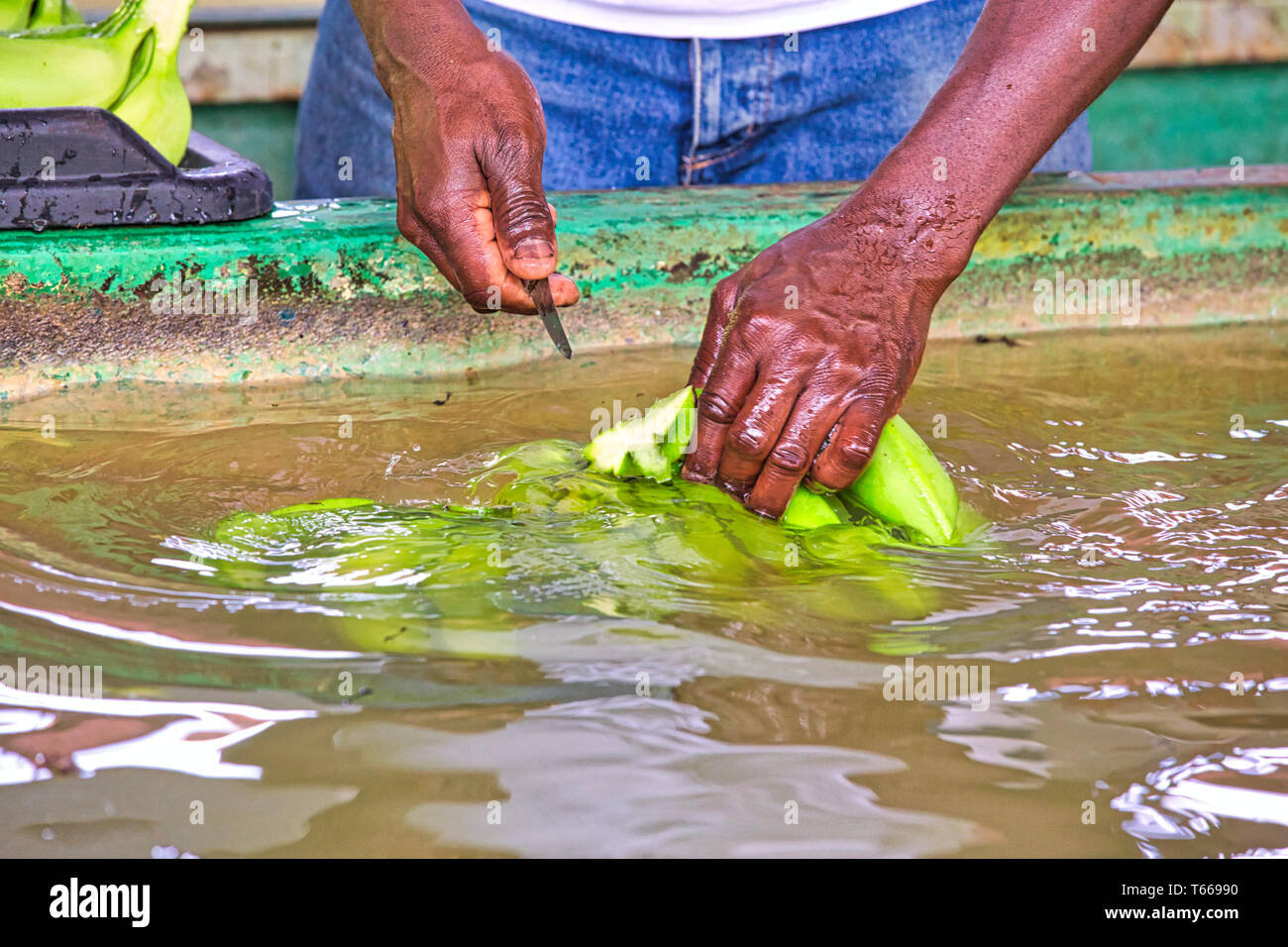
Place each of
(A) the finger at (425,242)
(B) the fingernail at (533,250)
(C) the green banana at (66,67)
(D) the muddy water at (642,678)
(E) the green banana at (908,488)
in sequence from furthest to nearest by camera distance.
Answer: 1. (C) the green banana at (66,67)
2. (A) the finger at (425,242)
3. (B) the fingernail at (533,250)
4. (E) the green banana at (908,488)
5. (D) the muddy water at (642,678)

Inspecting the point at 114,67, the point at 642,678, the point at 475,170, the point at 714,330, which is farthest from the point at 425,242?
the point at 642,678

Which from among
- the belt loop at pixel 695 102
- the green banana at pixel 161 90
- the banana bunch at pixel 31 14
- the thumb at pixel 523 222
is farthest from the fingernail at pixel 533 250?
the banana bunch at pixel 31 14

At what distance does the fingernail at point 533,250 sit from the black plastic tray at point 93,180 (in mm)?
560

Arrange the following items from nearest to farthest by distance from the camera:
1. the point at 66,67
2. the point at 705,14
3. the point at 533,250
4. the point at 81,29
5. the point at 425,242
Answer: the point at 533,250 → the point at 425,242 → the point at 66,67 → the point at 81,29 → the point at 705,14

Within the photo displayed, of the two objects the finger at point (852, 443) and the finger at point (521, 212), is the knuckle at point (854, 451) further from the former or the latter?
the finger at point (521, 212)

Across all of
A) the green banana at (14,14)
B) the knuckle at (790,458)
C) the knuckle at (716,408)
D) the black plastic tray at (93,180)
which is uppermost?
the green banana at (14,14)

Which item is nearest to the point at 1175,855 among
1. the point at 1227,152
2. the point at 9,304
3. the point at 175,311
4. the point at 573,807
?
the point at 573,807

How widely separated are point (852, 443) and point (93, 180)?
3.52 ft

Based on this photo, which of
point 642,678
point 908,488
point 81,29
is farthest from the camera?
point 81,29

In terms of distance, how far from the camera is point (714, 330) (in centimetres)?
133

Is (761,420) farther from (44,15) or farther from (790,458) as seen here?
(44,15)

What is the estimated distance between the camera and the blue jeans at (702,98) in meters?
2.03

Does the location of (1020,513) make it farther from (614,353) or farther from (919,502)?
(614,353)

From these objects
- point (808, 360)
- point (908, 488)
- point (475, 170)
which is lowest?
point (908, 488)
